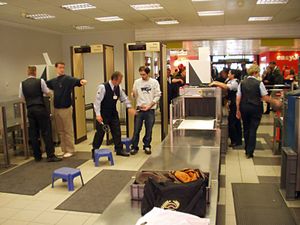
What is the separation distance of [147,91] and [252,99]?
1.84 m

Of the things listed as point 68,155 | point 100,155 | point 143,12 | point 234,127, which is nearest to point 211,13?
point 143,12

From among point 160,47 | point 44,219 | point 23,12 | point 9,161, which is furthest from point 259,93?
point 23,12

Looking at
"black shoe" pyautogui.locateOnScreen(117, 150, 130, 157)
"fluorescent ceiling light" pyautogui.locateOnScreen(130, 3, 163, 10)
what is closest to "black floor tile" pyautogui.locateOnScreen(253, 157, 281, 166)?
"black shoe" pyautogui.locateOnScreen(117, 150, 130, 157)

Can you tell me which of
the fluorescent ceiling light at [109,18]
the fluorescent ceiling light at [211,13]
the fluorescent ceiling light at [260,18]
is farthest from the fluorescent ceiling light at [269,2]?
the fluorescent ceiling light at [109,18]

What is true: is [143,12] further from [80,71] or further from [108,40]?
[108,40]

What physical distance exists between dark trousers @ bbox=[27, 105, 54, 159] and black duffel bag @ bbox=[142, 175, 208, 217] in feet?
13.3

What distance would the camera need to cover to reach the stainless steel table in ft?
6.46

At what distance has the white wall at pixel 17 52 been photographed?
27.5 ft

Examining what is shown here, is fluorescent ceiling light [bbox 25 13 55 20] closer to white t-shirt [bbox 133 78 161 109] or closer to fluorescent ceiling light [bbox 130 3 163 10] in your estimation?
fluorescent ceiling light [bbox 130 3 163 10]

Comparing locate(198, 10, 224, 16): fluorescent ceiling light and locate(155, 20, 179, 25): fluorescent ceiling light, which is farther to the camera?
locate(155, 20, 179, 25): fluorescent ceiling light

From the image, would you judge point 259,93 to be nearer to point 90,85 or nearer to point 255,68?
point 255,68

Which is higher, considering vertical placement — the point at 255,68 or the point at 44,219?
the point at 255,68

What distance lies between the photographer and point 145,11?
747cm

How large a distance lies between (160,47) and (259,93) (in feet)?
7.77
